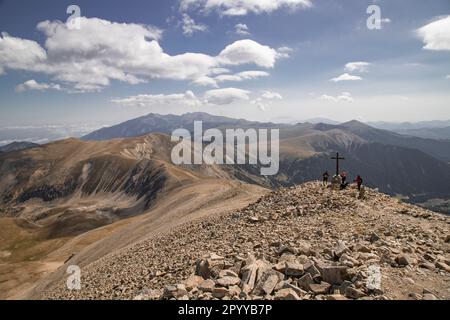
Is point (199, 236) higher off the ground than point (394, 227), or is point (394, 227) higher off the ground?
point (394, 227)

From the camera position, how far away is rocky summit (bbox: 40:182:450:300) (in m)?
12.2

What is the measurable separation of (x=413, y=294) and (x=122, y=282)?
15.3m

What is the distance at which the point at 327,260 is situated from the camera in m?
14.4

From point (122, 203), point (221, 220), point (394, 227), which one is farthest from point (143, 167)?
point (394, 227)

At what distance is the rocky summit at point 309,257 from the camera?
12.2 m

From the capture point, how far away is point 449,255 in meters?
15.4

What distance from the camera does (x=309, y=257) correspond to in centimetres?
1462
